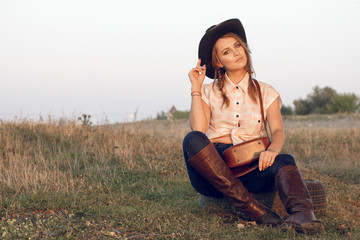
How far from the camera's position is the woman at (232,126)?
10.6 feet

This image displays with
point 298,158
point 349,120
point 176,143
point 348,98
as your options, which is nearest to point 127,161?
point 176,143

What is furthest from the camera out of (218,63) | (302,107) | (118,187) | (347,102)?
(302,107)

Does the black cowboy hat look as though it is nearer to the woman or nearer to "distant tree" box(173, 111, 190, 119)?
the woman

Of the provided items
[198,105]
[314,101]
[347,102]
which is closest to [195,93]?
[198,105]

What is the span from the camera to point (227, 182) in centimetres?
327

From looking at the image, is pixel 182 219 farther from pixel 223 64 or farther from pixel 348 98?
pixel 348 98

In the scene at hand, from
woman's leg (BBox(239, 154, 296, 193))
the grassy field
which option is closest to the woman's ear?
woman's leg (BBox(239, 154, 296, 193))

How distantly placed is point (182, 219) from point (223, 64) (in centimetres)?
155

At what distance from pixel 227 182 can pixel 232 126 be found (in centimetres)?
61

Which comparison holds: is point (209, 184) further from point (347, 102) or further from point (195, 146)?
point (347, 102)

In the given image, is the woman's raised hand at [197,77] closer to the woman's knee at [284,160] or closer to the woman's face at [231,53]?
the woman's face at [231,53]

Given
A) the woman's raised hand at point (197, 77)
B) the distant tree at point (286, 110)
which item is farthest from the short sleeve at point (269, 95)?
the distant tree at point (286, 110)

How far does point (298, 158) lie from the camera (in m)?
7.59

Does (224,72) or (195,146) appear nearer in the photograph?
(195,146)
